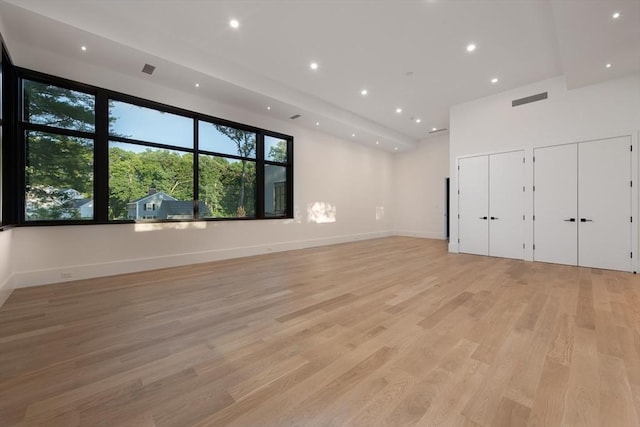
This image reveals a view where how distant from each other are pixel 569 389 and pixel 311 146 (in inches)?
298

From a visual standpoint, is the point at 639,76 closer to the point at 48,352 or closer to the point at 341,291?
the point at 341,291

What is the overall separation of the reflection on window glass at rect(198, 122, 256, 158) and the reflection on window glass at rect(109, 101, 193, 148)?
0.30 metres

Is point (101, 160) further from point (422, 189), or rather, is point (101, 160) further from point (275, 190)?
point (422, 189)

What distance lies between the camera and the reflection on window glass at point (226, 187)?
6.12m

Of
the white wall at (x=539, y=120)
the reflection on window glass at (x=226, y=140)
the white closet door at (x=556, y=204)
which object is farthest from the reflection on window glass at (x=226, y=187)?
the white closet door at (x=556, y=204)

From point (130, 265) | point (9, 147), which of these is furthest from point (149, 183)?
point (9, 147)

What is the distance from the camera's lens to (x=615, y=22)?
3.65 metres

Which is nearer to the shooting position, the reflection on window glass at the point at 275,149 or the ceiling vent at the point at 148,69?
the ceiling vent at the point at 148,69

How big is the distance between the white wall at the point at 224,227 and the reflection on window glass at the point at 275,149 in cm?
32

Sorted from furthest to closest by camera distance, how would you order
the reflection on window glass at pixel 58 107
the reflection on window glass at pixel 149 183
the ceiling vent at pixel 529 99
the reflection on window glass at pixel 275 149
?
1. the reflection on window glass at pixel 275 149
2. the ceiling vent at pixel 529 99
3. the reflection on window glass at pixel 149 183
4. the reflection on window glass at pixel 58 107

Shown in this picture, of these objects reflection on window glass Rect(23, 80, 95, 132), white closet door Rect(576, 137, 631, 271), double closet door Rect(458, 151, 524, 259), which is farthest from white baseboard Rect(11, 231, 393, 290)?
white closet door Rect(576, 137, 631, 271)

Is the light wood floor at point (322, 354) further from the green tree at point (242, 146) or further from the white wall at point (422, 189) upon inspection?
the white wall at point (422, 189)

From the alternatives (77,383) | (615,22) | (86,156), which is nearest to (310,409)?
(77,383)

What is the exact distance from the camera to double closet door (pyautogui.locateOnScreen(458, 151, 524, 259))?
6141 millimetres
